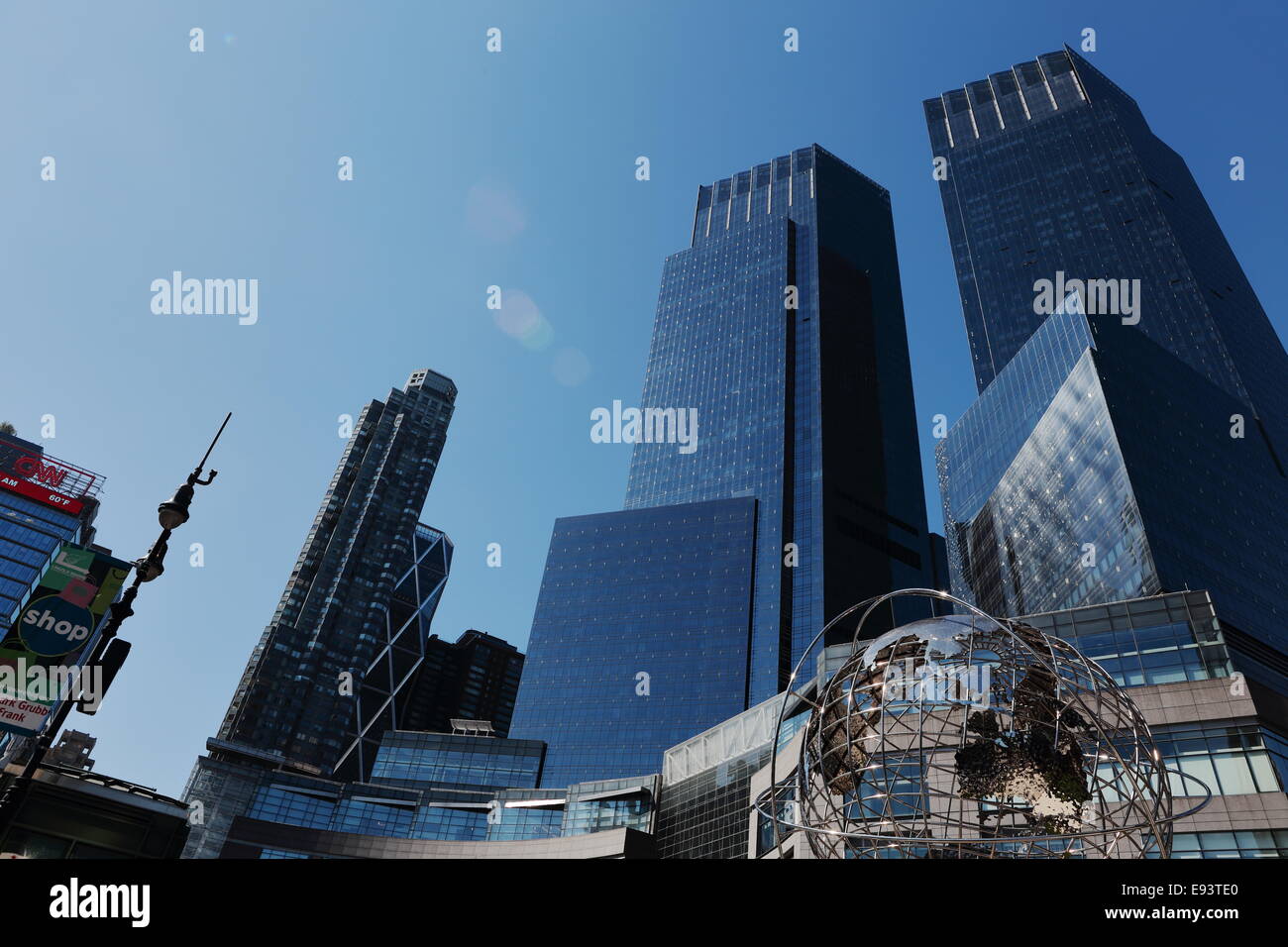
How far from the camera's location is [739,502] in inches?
5271

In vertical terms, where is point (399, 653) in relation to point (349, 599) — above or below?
below

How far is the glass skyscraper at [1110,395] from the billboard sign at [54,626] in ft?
286

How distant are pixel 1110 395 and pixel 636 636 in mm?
70351

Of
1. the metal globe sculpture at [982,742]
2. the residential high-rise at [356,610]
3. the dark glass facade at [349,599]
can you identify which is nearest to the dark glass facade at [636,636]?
the residential high-rise at [356,610]

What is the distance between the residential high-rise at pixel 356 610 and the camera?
143625 millimetres

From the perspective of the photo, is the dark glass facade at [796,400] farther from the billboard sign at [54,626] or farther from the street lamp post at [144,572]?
the street lamp post at [144,572]

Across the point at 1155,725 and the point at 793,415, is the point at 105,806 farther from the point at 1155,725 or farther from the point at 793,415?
the point at 793,415

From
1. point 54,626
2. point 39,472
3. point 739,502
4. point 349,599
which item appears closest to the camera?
point 54,626

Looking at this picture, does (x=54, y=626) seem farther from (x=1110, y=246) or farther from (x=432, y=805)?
(x=1110, y=246)

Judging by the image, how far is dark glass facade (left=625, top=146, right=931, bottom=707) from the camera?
130m

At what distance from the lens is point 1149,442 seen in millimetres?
89688

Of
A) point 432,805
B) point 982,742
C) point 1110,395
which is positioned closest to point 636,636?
point 432,805

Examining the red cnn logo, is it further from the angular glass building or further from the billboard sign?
the angular glass building
